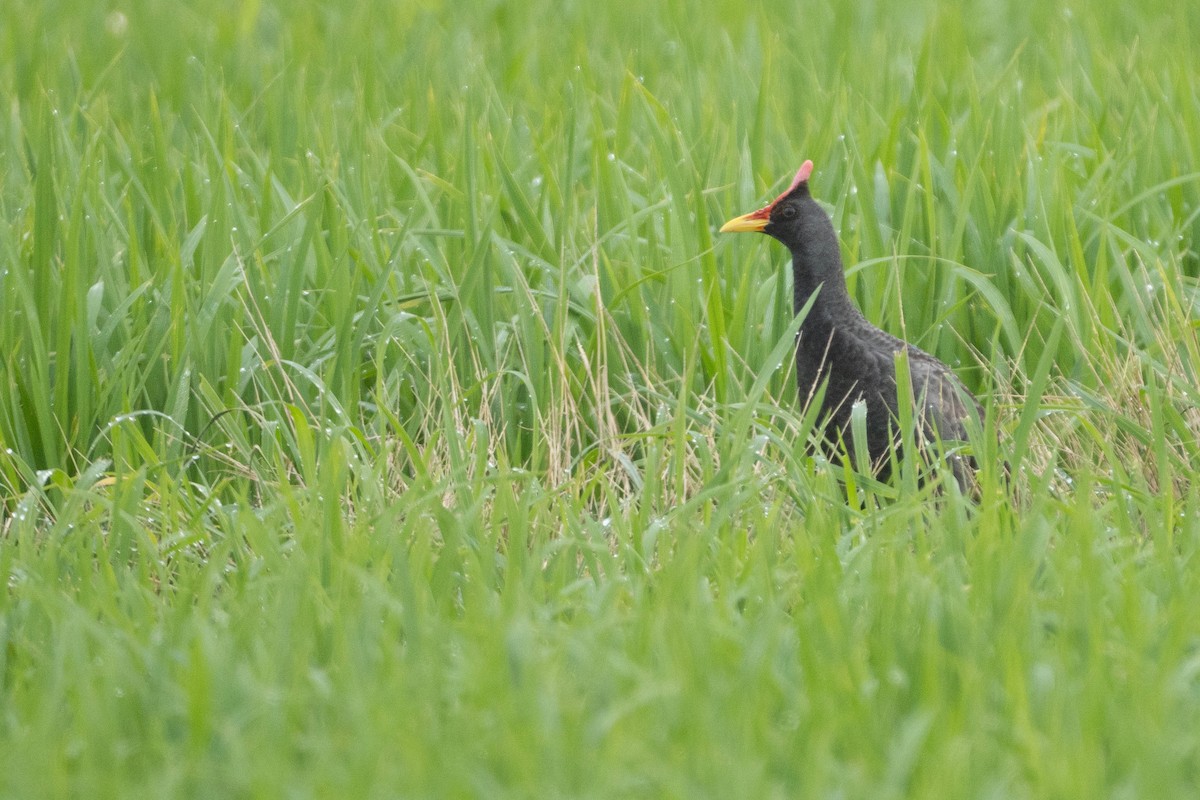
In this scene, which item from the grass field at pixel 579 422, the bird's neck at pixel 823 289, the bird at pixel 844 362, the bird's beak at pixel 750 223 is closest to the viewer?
the grass field at pixel 579 422

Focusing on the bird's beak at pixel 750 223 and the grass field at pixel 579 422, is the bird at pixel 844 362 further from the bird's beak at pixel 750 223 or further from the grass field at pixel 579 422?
the grass field at pixel 579 422

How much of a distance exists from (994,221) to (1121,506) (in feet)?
5.89

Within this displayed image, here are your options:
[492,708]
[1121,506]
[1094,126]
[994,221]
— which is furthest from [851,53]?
[492,708]

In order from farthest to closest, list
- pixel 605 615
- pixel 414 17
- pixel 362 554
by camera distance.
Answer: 1. pixel 414 17
2. pixel 362 554
3. pixel 605 615

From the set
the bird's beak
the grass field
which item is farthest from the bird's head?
the grass field

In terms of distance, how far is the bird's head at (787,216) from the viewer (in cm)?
436

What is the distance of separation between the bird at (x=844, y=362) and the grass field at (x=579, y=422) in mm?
143

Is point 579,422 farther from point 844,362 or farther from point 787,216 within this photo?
point 787,216

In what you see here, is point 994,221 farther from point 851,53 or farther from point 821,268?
point 851,53

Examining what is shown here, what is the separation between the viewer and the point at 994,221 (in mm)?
4887

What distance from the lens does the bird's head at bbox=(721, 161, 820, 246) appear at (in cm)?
436

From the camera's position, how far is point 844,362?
13.8ft

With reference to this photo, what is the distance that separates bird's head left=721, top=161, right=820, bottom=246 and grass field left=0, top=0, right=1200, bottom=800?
0.24 m

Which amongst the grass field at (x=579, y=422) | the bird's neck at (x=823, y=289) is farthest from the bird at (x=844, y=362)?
the grass field at (x=579, y=422)
